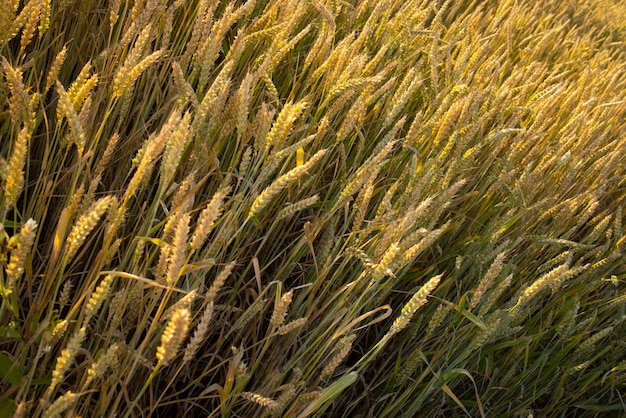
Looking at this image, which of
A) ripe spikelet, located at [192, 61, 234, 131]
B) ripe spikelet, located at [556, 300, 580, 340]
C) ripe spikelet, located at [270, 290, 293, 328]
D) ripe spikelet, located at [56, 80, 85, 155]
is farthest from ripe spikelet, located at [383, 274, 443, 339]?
ripe spikelet, located at [556, 300, 580, 340]

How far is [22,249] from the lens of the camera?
665mm

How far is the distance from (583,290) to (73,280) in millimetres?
1290

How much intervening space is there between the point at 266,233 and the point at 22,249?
0.62m

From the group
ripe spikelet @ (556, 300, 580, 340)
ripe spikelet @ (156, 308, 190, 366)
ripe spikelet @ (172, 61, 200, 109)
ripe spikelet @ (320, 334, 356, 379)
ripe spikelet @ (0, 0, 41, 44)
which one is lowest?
ripe spikelet @ (556, 300, 580, 340)

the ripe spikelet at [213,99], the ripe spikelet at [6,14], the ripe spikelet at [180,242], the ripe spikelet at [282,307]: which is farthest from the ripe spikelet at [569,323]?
the ripe spikelet at [6,14]

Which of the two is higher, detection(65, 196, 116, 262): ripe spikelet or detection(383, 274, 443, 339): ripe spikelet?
detection(65, 196, 116, 262): ripe spikelet

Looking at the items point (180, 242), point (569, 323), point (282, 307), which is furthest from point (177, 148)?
point (569, 323)

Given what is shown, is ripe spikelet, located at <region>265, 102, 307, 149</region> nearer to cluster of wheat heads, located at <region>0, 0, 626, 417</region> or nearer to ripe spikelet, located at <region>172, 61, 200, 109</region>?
cluster of wheat heads, located at <region>0, 0, 626, 417</region>

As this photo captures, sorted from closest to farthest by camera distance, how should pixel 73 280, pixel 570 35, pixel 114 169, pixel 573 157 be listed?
pixel 73 280
pixel 114 169
pixel 573 157
pixel 570 35

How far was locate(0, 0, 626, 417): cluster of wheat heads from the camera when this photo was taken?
831mm

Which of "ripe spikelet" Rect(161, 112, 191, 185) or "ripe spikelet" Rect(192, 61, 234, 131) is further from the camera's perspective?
"ripe spikelet" Rect(192, 61, 234, 131)

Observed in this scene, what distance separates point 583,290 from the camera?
160cm

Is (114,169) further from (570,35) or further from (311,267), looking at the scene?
(570,35)

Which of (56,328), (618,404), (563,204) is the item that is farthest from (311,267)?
(618,404)
